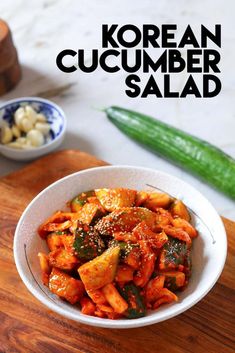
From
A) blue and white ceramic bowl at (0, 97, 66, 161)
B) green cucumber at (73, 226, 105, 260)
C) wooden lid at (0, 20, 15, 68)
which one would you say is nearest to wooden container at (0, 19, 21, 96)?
wooden lid at (0, 20, 15, 68)

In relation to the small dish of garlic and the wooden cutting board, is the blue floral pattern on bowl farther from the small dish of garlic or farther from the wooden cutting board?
the wooden cutting board

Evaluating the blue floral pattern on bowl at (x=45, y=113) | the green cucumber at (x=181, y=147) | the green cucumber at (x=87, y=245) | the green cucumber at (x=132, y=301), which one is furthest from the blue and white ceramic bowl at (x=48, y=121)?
the green cucumber at (x=132, y=301)

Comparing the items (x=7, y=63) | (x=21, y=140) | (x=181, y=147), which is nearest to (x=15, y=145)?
(x=21, y=140)

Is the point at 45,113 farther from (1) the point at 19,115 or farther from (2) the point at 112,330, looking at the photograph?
(2) the point at 112,330

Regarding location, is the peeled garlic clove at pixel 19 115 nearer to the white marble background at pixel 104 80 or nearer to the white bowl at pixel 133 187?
the white marble background at pixel 104 80

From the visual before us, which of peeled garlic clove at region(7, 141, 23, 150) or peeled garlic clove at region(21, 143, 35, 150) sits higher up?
peeled garlic clove at region(7, 141, 23, 150)

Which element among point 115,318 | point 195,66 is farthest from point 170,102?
point 115,318
